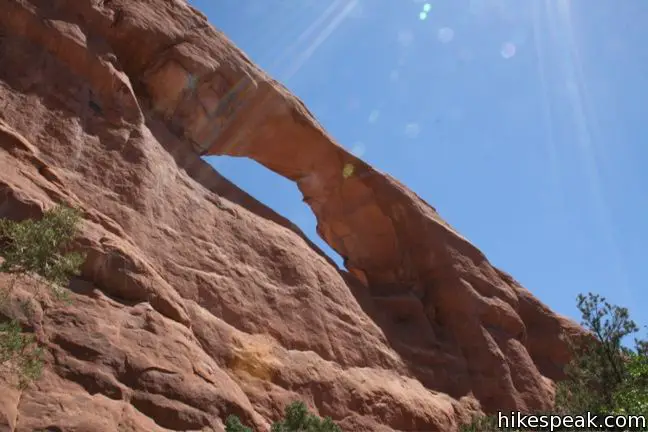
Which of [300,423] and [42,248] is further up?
[42,248]

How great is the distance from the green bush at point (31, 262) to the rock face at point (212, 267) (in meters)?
0.57

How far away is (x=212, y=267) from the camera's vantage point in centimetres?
2233

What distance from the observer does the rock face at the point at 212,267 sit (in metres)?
15.3

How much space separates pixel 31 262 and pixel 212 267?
953 cm

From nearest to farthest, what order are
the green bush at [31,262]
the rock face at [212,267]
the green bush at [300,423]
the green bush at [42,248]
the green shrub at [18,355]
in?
the green shrub at [18,355] → the green bush at [31,262] → the green bush at [42,248] → the rock face at [212,267] → the green bush at [300,423]

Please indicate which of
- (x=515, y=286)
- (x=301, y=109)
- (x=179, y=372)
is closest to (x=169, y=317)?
(x=179, y=372)

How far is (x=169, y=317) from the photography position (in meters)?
17.8

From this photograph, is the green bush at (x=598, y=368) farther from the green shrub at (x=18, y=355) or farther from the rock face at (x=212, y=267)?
the green shrub at (x=18, y=355)

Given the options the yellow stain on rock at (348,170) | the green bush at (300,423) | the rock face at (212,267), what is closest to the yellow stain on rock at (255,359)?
the rock face at (212,267)

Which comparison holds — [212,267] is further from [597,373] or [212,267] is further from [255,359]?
[597,373]

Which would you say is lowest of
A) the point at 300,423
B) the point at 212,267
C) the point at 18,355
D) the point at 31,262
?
the point at 18,355

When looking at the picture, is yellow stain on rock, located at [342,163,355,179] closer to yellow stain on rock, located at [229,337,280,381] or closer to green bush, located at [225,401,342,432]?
yellow stain on rock, located at [229,337,280,381]

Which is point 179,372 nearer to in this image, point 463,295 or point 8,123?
point 8,123

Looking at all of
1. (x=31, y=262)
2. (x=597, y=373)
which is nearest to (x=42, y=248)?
(x=31, y=262)
